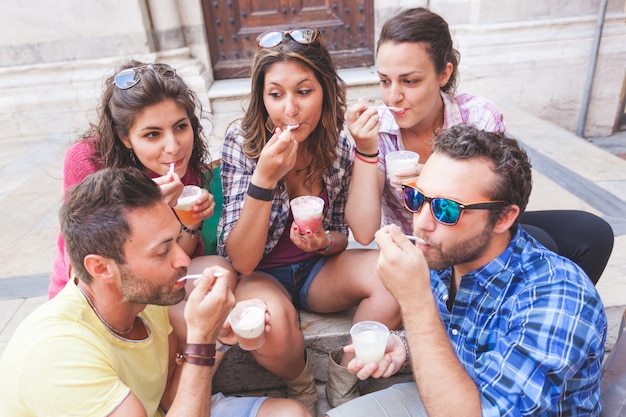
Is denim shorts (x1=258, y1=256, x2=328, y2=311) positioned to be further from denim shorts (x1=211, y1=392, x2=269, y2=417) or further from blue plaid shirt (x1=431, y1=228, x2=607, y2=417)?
blue plaid shirt (x1=431, y1=228, x2=607, y2=417)

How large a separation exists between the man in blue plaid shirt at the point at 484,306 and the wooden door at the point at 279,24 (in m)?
4.90

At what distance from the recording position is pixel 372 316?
2.20 meters

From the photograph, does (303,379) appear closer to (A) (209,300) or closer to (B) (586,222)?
→ (A) (209,300)

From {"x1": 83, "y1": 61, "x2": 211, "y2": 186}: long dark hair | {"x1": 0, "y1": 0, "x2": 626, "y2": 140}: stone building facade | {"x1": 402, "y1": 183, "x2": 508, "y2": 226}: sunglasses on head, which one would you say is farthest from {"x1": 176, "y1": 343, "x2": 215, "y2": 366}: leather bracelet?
{"x1": 0, "y1": 0, "x2": 626, "y2": 140}: stone building facade

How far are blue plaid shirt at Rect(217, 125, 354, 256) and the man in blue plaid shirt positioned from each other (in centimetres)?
75

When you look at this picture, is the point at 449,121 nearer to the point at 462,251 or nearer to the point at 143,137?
the point at 462,251

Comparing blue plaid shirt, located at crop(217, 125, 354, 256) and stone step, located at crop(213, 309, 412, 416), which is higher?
blue plaid shirt, located at crop(217, 125, 354, 256)

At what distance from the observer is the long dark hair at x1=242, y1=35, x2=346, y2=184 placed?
2207mm

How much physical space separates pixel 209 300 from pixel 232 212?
0.80 meters

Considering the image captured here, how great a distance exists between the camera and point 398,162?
225 centimetres

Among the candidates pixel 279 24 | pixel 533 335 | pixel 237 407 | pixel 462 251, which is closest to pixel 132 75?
pixel 237 407

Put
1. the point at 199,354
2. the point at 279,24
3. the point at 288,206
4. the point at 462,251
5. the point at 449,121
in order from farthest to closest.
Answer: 1. the point at 279,24
2. the point at 449,121
3. the point at 288,206
4. the point at 462,251
5. the point at 199,354

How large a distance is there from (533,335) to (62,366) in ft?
4.51

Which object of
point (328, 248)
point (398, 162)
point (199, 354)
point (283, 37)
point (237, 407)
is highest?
point (283, 37)
